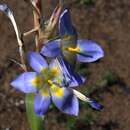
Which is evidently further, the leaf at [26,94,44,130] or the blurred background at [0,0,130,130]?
the blurred background at [0,0,130,130]

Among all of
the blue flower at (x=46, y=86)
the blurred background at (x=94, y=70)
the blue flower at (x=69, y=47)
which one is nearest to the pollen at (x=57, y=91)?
the blue flower at (x=46, y=86)

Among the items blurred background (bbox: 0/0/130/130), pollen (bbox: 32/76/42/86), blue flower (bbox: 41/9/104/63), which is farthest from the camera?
blurred background (bbox: 0/0/130/130)

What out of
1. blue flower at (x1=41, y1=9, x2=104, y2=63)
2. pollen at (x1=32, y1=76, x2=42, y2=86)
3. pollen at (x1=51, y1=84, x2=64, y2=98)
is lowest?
pollen at (x1=51, y1=84, x2=64, y2=98)

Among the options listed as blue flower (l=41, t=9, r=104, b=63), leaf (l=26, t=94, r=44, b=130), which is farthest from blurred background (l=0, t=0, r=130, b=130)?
blue flower (l=41, t=9, r=104, b=63)

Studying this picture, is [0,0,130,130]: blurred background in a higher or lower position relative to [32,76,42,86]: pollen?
lower

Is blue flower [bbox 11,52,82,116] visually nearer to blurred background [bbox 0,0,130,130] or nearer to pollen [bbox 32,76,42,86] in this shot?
pollen [bbox 32,76,42,86]

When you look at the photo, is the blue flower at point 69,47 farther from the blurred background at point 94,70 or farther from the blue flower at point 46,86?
the blurred background at point 94,70
